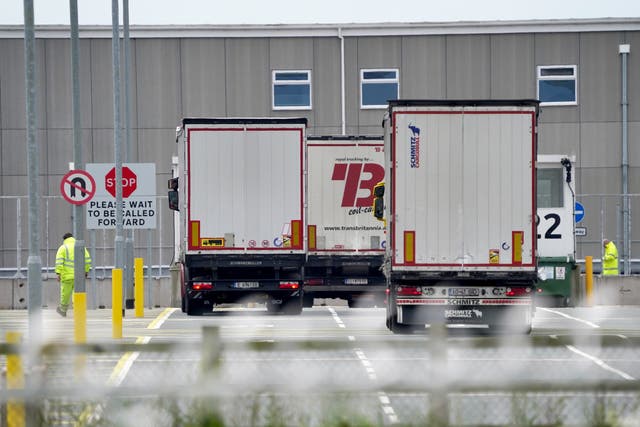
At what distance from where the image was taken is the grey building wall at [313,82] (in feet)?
154

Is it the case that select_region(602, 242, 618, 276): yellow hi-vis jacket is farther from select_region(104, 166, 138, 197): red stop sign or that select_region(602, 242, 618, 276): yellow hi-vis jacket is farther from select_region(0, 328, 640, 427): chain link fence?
select_region(0, 328, 640, 427): chain link fence

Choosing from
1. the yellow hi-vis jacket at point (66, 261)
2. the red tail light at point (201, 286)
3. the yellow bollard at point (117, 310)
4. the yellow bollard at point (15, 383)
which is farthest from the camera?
the yellow hi-vis jacket at point (66, 261)

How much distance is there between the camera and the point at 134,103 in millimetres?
47188

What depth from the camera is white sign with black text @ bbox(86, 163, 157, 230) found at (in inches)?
1264

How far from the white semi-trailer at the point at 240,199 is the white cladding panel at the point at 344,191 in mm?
2277

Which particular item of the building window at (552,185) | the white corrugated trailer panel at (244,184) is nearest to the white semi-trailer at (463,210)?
the white corrugated trailer panel at (244,184)

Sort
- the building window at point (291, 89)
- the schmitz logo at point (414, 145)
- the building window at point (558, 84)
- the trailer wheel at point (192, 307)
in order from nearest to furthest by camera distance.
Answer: the schmitz logo at point (414, 145) < the trailer wheel at point (192, 307) < the building window at point (291, 89) < the building window at point (558, 84)

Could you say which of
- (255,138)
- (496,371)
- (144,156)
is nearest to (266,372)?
(496,371)

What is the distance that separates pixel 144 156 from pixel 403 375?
3748cm

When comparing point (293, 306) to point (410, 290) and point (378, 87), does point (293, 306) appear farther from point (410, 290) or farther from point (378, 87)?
point (378, 87)

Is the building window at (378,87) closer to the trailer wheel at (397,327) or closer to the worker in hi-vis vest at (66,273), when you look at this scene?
the worker in hi-vis vest at (66,273)

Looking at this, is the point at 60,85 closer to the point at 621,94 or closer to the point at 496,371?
the point at 621,94

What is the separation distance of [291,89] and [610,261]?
11314 millimetres

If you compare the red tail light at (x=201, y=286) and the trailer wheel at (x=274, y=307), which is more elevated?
the red tail light at (x=201, y=286)
